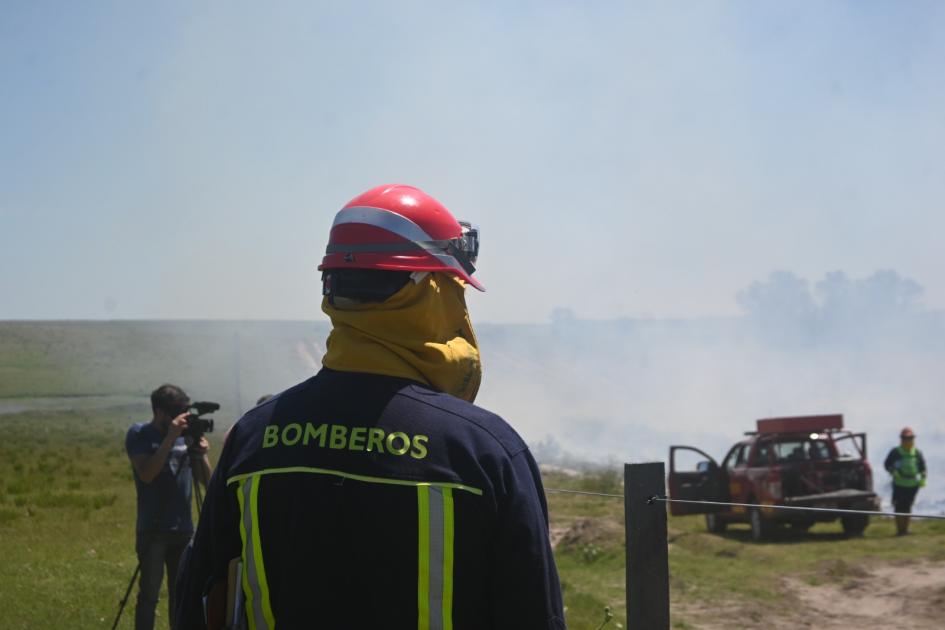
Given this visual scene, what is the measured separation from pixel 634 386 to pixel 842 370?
9.25m

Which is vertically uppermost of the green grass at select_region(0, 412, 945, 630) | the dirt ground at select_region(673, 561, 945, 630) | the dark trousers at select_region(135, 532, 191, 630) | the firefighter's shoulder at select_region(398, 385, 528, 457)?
the firefighter's shoulder at select_region(398, 385, 528, 457)

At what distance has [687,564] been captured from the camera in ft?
40.4

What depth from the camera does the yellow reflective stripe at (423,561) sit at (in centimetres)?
179

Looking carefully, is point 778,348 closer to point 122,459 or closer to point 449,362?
point 122,459

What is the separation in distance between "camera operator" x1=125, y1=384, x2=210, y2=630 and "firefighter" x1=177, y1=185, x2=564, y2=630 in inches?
178

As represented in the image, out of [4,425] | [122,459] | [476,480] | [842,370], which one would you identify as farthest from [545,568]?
[4,425]

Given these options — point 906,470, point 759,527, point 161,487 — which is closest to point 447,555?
point 161,487

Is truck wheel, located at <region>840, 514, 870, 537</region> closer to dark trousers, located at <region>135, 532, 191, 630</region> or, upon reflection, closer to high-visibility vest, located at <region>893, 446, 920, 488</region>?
high-visibility vest, located at <region>893, 446, 920, 488</region>

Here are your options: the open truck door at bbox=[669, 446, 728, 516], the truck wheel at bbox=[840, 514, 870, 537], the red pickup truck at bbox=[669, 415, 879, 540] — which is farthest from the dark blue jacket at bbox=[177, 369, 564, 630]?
the open truck door at bbox=[669, 446, 728, 516]

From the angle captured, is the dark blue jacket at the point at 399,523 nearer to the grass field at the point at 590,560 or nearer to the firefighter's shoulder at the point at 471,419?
the firefighter's shoulder at the point at 471,419

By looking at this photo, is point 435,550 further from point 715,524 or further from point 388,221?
point 715,524

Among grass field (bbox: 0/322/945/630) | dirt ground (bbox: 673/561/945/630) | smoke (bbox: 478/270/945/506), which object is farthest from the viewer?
smoke (bbox: 478/270/945/506)

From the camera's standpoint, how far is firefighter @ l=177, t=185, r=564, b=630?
1811 millimetres

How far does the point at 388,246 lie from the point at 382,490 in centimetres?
52
